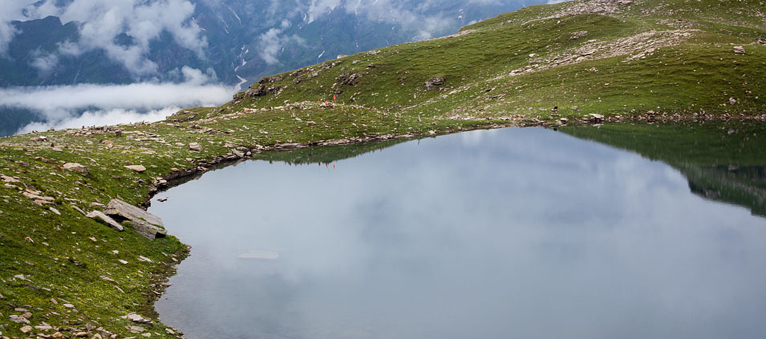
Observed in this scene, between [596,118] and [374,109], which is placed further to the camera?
[374,109]

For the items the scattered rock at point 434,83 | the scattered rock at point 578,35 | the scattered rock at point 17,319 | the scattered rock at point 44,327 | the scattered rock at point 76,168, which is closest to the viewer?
the scattered rock at point 17,319

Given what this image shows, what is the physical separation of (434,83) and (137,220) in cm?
9023

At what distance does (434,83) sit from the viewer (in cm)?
10912

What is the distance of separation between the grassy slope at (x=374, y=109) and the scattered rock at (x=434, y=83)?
196 cm

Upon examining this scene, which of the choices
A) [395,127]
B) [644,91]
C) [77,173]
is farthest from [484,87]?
[77,173]

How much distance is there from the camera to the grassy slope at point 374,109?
59.7 ft

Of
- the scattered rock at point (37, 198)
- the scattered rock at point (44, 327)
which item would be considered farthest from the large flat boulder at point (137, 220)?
the scattered rock at point (44, 327)

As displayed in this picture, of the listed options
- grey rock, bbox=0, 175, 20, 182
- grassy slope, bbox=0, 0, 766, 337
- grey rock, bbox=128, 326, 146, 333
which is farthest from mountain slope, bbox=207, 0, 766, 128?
grey rock, bbox=128, 326, 146, 333

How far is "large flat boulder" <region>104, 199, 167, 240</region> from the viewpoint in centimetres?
2488

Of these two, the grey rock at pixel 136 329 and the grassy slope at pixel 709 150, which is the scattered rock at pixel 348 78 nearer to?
the grassy slope at pixel 709 150

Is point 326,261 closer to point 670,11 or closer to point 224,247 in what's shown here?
point 224,247

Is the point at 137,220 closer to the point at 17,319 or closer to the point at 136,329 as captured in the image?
the point at 136,329

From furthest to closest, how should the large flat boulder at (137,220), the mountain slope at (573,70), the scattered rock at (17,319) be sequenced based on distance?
the mountain slope at (573,70)
the large flat boulder at (137,220)
the scattered rock at (17,319)

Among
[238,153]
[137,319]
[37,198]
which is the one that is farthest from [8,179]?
[238,153]
